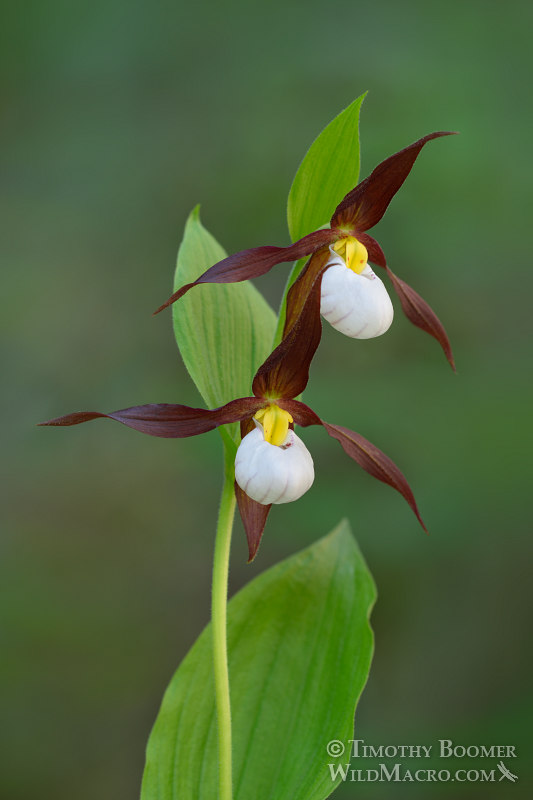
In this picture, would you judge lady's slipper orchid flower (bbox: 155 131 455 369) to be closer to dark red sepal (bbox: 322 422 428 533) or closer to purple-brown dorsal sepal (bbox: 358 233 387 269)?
purple-brown dorsal sepal (bbox: 358 233 387 269)

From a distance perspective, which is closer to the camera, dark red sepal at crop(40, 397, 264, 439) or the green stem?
dark red sepal at crop(40, 397, 264, 439)

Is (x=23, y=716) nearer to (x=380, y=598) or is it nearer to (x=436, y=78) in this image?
(x=380, y=598)

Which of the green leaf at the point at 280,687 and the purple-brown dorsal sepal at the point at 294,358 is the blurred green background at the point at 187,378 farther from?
the purple-brown dorsal sepal at the point at 294,358

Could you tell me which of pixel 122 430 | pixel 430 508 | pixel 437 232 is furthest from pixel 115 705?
pixel 437 232

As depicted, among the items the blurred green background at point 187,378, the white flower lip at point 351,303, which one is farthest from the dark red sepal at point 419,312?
the blurred green background at point 187,378

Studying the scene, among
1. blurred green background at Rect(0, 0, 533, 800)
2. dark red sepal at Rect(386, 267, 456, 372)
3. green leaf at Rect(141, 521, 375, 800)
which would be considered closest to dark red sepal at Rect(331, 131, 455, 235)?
dark red sepal at Rect(386, 267, 456, 372)

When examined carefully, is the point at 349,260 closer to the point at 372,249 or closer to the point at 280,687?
the point at 372,249

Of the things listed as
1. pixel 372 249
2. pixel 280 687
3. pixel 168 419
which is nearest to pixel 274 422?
pixel 168 419
